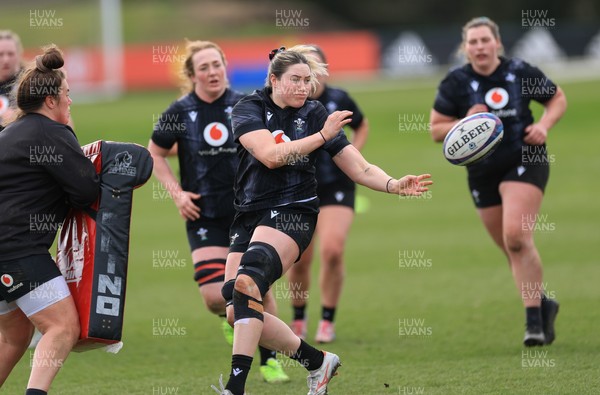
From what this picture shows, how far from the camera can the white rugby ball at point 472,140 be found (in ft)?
21.5

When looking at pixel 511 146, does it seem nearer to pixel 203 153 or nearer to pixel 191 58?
pixel 203 153

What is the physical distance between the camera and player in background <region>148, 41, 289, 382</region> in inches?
286

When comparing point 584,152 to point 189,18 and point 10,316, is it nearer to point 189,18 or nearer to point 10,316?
point 10,316

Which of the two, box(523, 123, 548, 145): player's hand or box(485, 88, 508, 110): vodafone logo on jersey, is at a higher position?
box(485, 88, 508, 110): vodafone logo on jersey

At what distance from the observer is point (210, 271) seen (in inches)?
279

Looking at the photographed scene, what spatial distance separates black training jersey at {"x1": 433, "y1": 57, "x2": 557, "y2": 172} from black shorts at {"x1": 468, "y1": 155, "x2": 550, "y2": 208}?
0.08 meters

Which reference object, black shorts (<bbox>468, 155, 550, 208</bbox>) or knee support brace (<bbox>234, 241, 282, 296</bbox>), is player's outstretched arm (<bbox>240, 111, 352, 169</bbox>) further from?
black shorts (<bbox>468, 155, 550, 208</bbox>)

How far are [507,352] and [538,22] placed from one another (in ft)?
103

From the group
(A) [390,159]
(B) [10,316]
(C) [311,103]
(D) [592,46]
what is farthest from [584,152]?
(B) [10,316]

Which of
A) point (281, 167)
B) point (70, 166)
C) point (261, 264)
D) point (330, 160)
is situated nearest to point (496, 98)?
point (330, 160)

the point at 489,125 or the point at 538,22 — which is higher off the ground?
the point at 538,22

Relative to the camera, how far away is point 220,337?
8508 millimetres

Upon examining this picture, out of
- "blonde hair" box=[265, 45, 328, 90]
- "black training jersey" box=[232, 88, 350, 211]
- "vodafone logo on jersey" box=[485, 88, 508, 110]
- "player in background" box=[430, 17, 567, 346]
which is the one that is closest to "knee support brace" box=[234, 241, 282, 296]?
"black training jersey" box=[232, 88, 350, 211]

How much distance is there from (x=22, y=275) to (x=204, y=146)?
2410 mm
